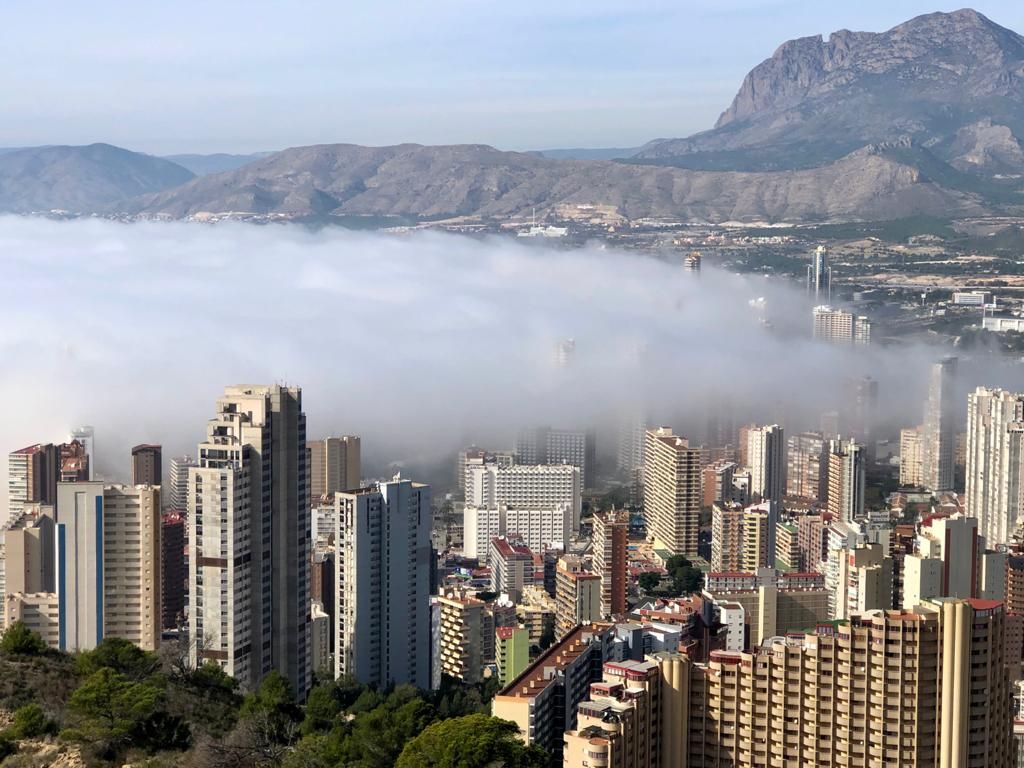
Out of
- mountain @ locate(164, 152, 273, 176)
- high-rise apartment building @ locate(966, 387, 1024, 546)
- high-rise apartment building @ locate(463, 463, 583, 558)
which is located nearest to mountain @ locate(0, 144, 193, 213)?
mountain @ locate(164, 152, 273, 176)

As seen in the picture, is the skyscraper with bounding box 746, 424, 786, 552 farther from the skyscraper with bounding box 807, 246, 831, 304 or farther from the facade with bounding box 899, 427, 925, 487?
the skyscraper with bounding box 807, 246, 831, 304

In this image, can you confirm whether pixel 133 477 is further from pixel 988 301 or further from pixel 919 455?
pixel 988 301

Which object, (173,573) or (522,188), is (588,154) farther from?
(173,573)

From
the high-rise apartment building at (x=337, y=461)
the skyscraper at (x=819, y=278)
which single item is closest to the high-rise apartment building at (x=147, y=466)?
the high-rise apartment building at (x=337, y=461)

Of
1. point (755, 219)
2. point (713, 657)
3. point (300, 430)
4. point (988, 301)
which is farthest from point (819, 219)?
point (713, 657)

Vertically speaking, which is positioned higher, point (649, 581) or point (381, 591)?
point (381, 591)

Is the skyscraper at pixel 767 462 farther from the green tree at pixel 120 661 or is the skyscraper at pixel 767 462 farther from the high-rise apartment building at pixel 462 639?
the green tree at pixel 120 661

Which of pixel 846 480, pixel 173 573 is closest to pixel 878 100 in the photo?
pixel 846 480
